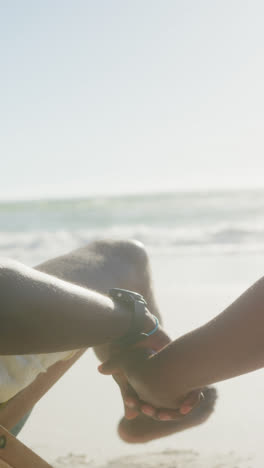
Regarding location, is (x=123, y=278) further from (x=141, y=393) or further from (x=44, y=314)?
(x=44, y=314)

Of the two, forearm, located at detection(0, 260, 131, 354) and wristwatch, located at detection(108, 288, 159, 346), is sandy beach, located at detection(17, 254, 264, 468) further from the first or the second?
forearm, located at detection(0, 260, 131, 354)

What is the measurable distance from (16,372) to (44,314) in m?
0.35

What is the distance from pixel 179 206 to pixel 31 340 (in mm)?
18092

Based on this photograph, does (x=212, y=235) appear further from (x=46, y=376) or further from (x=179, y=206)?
(x=46, y=376)

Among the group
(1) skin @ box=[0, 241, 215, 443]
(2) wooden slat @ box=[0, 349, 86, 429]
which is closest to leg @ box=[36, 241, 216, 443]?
(1) skin @ box=[0, 241, 215, 443]

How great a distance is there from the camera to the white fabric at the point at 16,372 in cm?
133

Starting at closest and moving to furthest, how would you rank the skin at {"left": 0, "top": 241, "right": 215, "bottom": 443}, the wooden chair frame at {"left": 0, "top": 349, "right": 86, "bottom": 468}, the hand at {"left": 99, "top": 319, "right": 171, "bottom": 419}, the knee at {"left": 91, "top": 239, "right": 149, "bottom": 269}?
the wooden chair frame at {"left": 0, "top": 349, "right": 86, "bottom": 468}, the hand at {"left": 99, "top": 319, "right": 171, "bottom": 419}, the skin at {"left": 0, "top": 241, "right": 215, "bottom": 443}, the knee at {"left": 91, "top": 239, "right": 149, "bottom": 269}

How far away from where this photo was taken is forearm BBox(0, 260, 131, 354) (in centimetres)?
103

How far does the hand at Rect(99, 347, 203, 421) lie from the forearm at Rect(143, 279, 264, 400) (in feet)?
0.20

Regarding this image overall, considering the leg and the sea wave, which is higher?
the leg

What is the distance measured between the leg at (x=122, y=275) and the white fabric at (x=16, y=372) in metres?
0.16

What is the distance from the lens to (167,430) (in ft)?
5.05

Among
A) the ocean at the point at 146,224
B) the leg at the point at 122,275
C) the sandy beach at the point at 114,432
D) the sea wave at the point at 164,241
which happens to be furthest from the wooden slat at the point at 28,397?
the sea wave at the point at 164,241

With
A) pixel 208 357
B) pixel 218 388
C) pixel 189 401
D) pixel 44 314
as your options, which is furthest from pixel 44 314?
pixel 218 388
